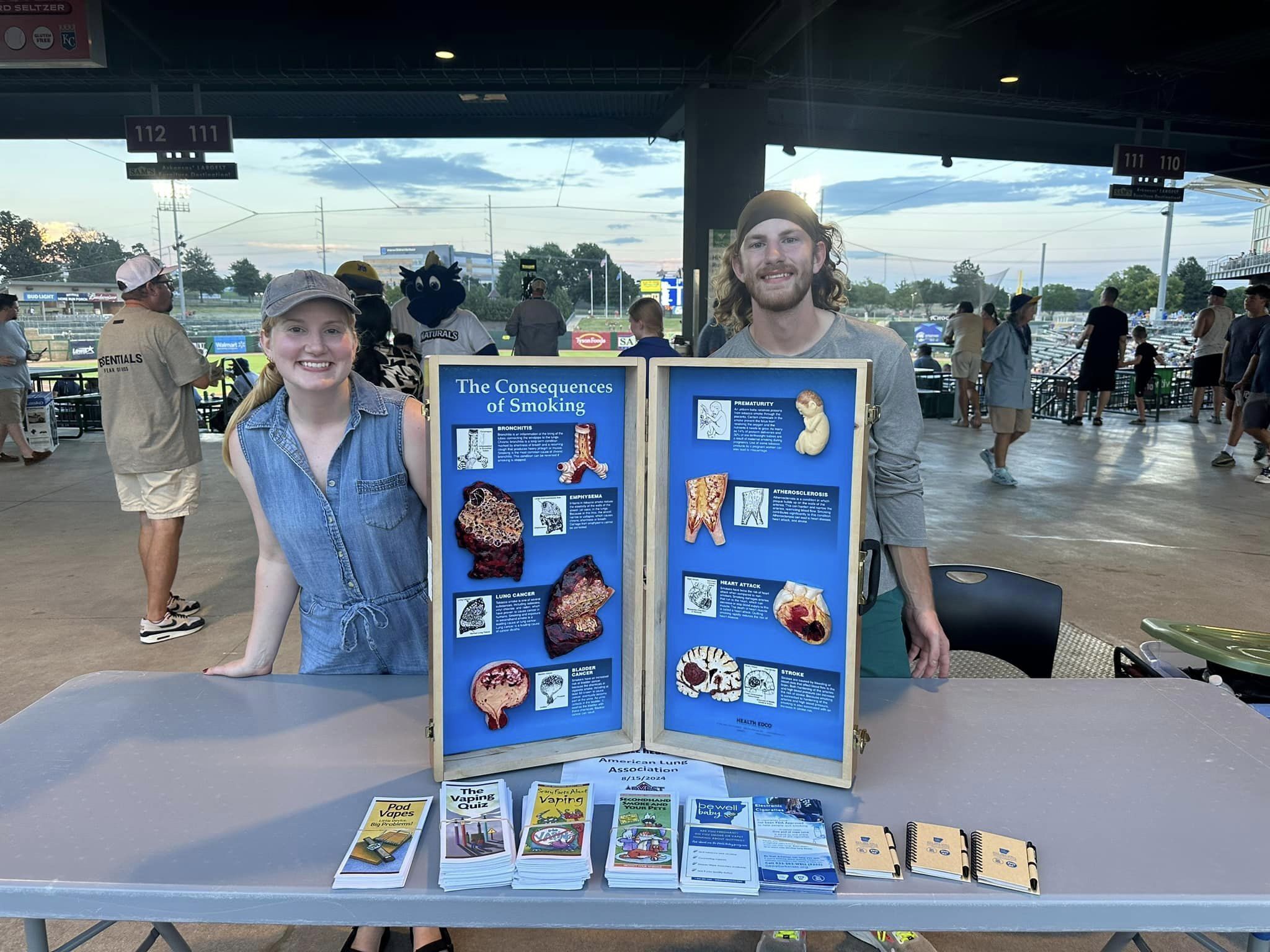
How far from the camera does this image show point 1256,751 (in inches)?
50.1

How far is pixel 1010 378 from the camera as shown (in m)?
6.96

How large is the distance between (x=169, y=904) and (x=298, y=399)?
0.91 metres

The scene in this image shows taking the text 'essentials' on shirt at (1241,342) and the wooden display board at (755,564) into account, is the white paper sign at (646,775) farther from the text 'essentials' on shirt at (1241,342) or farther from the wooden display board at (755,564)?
the text 'essentials' on shirt at (1241,342)

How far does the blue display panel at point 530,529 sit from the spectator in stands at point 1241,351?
8716mm

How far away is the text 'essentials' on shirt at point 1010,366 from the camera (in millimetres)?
6902

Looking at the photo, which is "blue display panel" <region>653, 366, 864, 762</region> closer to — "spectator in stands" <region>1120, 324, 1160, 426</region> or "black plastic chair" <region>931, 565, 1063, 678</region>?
"black plastic chair" <region>931, 565, 1063, 678</region>

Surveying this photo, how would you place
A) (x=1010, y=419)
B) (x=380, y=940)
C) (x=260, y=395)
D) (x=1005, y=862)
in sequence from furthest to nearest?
(x=1010, y=419)
(x=380, y=940)
(x=260, y=395)
(x=1005, y=862)

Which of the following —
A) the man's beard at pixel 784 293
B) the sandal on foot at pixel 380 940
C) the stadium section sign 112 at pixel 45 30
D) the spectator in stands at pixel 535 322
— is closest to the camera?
the man's beard at pixel 784 293

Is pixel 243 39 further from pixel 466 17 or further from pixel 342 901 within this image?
pixel 342 901

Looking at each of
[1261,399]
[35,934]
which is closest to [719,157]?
[1261,399]

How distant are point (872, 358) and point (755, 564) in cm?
68

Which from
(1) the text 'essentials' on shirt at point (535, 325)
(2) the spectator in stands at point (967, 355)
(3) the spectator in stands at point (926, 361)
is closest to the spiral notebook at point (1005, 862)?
(1) the text 'essentials' on shirt at point (535, 325)

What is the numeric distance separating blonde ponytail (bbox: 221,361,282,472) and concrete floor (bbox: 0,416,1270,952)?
47.0 inches

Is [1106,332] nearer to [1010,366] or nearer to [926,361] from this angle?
[926,361]
